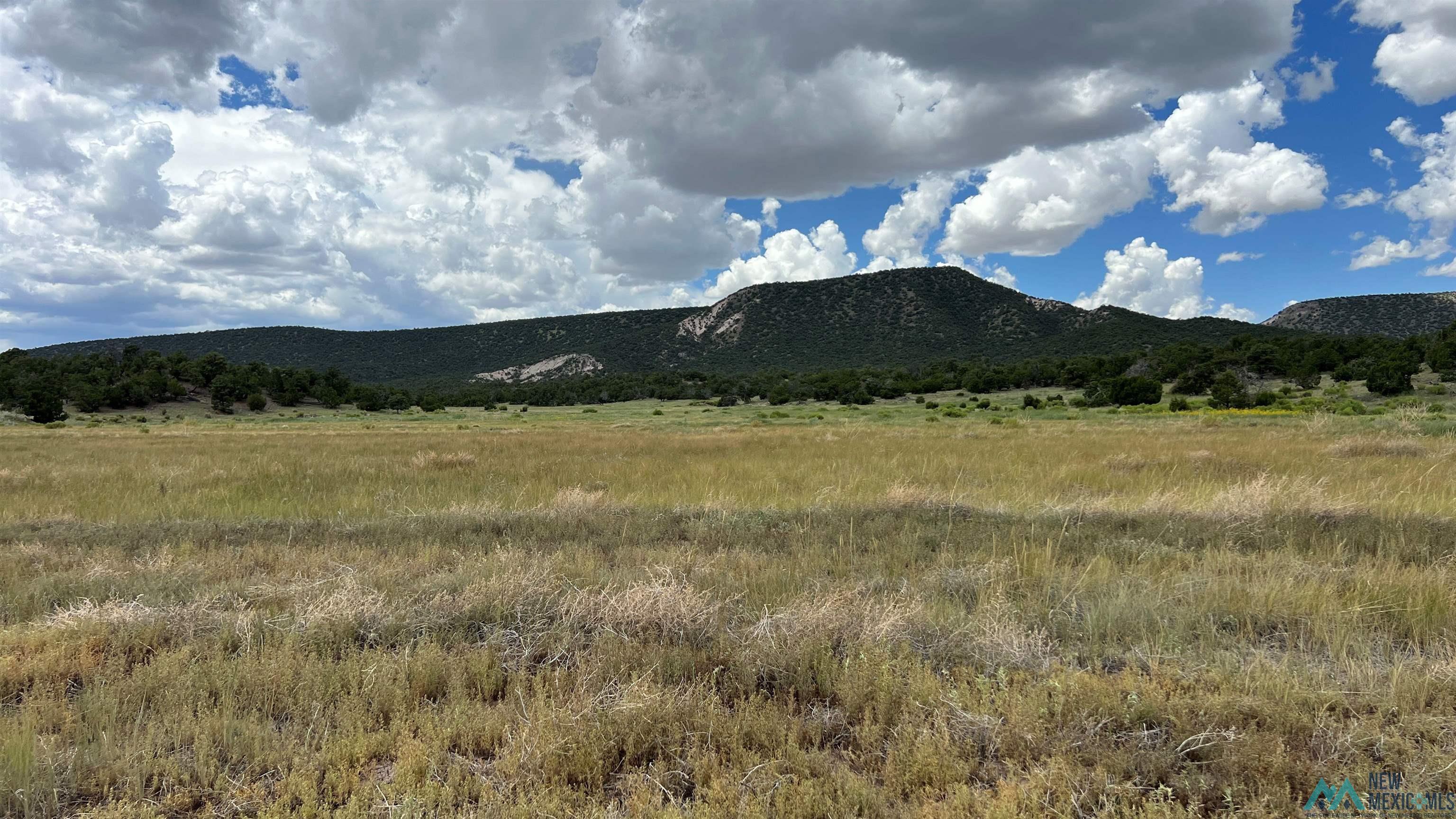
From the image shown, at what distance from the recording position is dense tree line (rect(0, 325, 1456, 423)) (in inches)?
1928

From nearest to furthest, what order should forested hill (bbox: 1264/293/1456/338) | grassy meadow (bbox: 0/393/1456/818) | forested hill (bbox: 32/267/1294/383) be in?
1. grassy meadow (bbox: 0/393/1456/818)
2. forested hill (bbox: 1264/293/1456/338)
3. forested hill (bbox: 32/267/1294/383)

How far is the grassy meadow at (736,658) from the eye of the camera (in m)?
3.09

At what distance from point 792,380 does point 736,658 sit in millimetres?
82055

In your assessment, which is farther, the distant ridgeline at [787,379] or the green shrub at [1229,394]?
the distant ridgeline at [787,379]

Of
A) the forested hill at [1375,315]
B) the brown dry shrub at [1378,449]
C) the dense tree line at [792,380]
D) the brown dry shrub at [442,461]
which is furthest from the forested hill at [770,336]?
the brown dry shrub at [442,461]

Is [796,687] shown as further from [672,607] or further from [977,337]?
[977,337]

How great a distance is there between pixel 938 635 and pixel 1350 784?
215 centimetres

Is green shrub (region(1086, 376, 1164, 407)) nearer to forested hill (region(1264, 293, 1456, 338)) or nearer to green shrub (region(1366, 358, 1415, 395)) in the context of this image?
green shrub (region(1366, 358, 1415, 395))

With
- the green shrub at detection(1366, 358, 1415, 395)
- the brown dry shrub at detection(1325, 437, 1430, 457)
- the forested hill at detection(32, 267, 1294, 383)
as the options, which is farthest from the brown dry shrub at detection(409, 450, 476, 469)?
the forested hill at detection(32, 267, 1294, 383)

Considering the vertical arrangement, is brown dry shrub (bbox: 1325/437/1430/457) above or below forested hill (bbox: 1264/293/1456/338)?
below

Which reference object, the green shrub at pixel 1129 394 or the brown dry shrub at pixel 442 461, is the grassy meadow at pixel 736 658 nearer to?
the brown dry shrub at pixel 442 461

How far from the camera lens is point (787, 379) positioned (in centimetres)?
8694

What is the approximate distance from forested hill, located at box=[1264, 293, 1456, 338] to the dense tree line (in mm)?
45029

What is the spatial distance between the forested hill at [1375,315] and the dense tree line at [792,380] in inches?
1773
